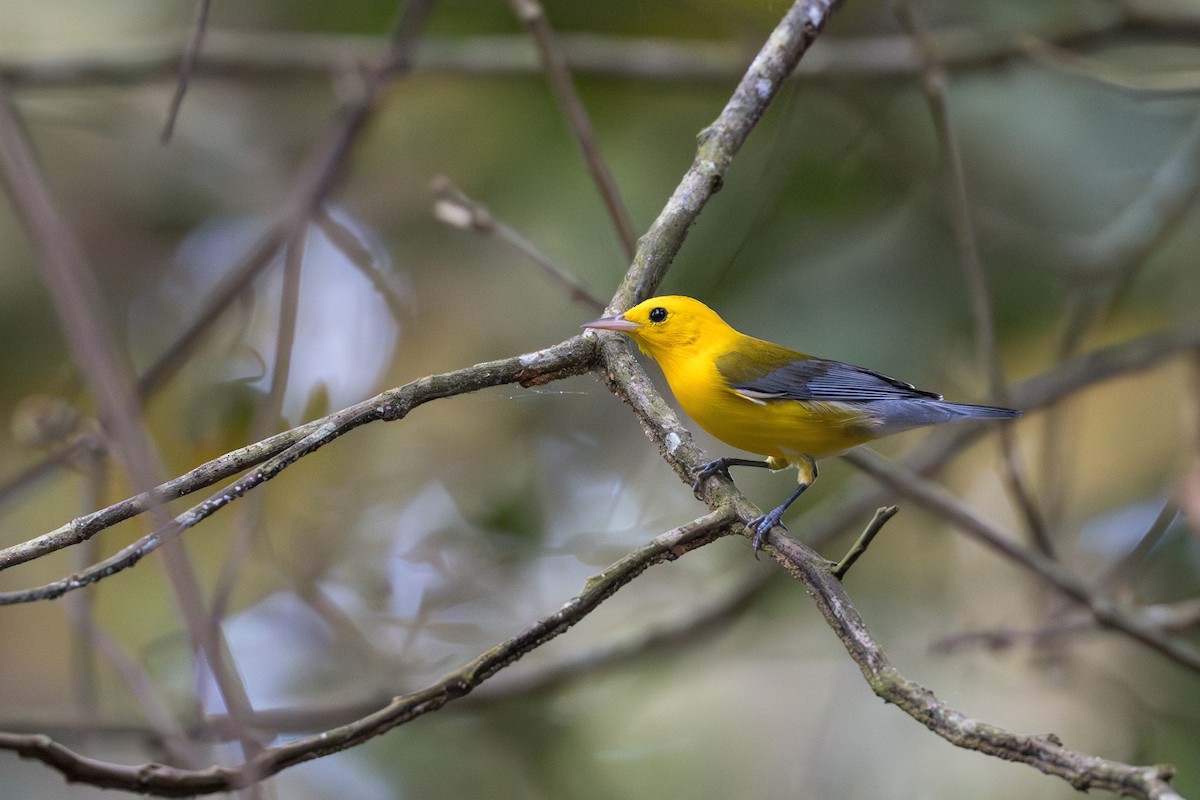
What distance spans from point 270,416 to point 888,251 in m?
2.81

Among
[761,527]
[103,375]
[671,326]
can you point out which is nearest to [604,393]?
[671,326]

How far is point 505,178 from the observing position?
4734 mm

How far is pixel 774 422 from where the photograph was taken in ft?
7.95

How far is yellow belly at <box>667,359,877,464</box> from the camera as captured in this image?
95.4 inches

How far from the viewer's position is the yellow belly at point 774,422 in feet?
7.95

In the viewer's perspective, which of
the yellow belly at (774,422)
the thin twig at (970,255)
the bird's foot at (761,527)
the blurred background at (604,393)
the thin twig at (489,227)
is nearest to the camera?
the bird's foot at (761,527)

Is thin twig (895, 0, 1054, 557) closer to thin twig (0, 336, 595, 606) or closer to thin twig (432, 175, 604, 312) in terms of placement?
thin twig (432, 175, 604, 312)

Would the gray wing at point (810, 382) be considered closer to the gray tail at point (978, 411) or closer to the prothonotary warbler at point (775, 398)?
the prothonotary warbler at point (775, 398)

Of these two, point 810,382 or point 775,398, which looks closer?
point 775,398

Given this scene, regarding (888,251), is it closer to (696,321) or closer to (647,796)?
(696,321)

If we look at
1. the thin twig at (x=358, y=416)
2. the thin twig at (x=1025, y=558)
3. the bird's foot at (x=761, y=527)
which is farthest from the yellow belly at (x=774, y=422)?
the bird's foot at (x=761, y=527)

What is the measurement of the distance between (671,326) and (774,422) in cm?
34

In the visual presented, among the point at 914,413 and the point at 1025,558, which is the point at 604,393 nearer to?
the point at 914,413

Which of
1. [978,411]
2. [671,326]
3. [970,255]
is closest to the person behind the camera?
[978,411]
